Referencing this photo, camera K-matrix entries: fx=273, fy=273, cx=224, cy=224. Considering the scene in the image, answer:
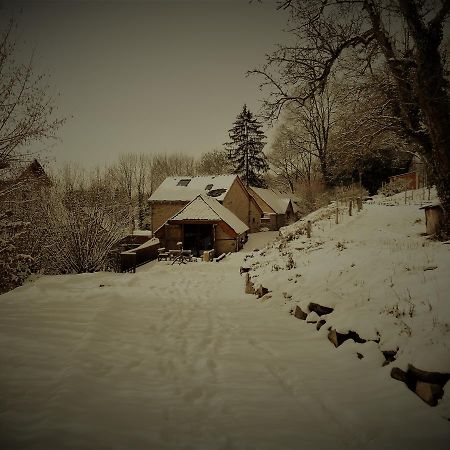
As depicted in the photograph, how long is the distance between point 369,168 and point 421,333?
25.6 m

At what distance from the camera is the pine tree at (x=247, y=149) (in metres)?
42.3

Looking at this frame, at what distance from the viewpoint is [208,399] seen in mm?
3514

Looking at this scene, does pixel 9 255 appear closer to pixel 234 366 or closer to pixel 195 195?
pixel 234 366

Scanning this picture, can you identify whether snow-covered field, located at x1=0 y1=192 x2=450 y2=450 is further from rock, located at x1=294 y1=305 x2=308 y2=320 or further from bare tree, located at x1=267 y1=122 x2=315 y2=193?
bare tree, located at x1=267 y1=122 x2=315 y2=193

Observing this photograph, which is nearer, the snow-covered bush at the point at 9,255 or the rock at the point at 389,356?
the rock at the point at 389,356

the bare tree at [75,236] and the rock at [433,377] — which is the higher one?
the bare tree at [75,236]

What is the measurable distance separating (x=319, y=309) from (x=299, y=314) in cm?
60

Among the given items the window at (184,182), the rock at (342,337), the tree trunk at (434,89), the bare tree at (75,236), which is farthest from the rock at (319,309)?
the window at (184,182)

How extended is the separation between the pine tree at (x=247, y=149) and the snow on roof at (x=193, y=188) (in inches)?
441

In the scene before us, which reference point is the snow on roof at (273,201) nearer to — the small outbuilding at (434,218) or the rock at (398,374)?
the small outbuilding at (434,218)

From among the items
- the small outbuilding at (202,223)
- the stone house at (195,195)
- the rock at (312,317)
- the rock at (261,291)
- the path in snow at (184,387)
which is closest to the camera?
the path in snow at (184,387)

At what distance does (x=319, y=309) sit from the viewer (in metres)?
5.91

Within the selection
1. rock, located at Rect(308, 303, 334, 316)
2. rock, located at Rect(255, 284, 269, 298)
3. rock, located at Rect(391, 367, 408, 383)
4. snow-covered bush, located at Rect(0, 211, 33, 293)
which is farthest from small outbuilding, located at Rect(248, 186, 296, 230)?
rock, located at Rect(391, 367, 408, 383)

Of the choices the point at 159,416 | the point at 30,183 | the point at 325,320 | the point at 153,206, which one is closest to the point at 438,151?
the point at 325,320
